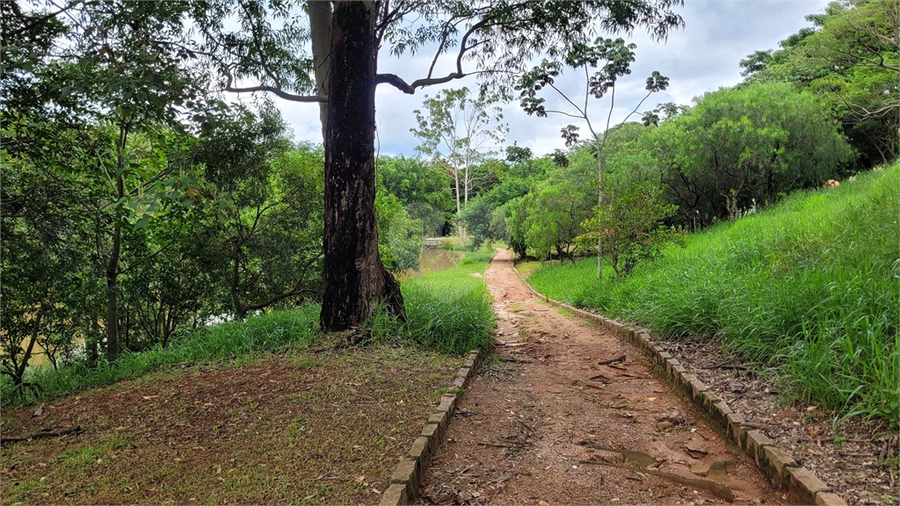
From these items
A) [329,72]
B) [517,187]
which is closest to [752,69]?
[517,187]

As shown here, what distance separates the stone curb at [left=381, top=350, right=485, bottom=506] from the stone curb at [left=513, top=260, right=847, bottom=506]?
1891mm

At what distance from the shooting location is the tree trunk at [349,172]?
525 cm

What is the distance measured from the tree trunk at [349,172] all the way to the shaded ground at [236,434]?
2.73 feet

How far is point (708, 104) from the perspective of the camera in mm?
14258

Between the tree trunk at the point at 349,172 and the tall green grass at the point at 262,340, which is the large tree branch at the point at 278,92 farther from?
the tall green grass at the point at 262,340

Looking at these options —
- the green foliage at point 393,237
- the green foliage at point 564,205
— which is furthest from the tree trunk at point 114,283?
the green foliage at point 564,205

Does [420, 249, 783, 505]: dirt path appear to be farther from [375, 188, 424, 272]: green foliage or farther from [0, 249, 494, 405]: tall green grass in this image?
[375, 188, 424, 272]: green foliage

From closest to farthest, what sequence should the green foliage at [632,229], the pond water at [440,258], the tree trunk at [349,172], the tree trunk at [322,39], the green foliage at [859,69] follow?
the tree trunk at [349,172], the tree trunk at [322,39], the green foliage at [632,229], the green foliage at [859,69], the pond water at [440,258]

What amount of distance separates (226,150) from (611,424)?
6024 mm

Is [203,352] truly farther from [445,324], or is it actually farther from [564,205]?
[564,205]

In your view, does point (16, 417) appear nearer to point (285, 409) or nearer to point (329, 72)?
point (285, 409)

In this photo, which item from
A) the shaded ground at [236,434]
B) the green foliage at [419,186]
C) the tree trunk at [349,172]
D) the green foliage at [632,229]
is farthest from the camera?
the green foliage at [419,186]

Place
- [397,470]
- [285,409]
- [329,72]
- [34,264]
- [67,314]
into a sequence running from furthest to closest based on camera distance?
[67,314], [329,72], [34,264], [285,409], [397,470]

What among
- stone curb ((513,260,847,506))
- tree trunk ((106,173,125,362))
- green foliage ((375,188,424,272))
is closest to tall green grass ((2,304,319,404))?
tree trunk ((106,173,125,362))
